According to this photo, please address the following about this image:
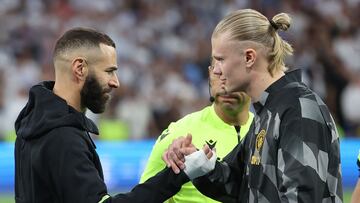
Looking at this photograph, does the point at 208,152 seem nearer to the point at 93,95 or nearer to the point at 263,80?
the point at 263,80

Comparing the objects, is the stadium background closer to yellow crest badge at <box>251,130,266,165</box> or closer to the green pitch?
the green pitch

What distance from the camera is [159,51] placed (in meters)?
15.3

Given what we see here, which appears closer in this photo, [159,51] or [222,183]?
[222,183]

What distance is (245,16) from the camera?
4.45 meters

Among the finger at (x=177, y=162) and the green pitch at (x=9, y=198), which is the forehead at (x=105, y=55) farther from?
the green pitch at (x=9, y=198)

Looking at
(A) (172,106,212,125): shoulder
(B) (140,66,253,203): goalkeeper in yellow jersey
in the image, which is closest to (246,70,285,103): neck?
(B) (140,66,253,203): goalkeeper in yellow jersey

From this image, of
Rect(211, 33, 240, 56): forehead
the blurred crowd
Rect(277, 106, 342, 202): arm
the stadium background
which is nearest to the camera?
Rect(277, 106, 342, 202): arm

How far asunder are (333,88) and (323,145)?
11.0 metres

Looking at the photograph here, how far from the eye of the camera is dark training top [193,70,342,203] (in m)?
4.08

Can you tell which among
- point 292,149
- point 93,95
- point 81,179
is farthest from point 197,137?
point 292,149

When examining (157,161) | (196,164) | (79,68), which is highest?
(79,68)

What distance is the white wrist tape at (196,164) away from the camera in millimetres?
4602

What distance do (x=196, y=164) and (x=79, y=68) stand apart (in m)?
0.83

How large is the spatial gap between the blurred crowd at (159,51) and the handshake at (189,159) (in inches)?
345
